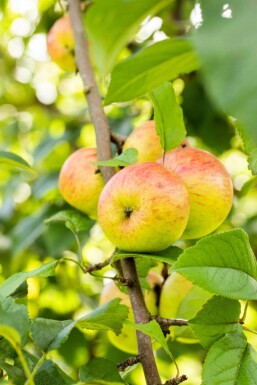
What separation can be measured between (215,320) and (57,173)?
3.33ft

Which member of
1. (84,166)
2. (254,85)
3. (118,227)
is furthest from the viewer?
(84,166)

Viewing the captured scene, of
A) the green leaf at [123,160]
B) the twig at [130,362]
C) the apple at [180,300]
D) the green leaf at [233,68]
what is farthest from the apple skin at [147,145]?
the green leaf at [233,68]

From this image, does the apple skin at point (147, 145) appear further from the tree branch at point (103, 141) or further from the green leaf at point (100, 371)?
the green leaf at point (100, 371)

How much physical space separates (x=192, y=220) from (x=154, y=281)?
0.80ft

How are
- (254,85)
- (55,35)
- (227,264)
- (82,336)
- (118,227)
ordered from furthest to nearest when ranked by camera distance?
(82,336) → (55,35) → (118,227) → (227,264) → (254,85)

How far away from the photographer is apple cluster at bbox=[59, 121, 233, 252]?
0.86 m

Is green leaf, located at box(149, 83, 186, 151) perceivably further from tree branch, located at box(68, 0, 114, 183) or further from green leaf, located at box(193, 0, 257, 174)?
green leaf, located at box(193, 0, 257, 174)

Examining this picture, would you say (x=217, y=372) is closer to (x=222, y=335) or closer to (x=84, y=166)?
(x=222, y=335)

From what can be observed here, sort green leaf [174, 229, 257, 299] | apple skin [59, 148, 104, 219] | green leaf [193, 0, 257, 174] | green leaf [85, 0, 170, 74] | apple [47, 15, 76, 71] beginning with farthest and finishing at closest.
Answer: apple [47, 15, 76, 71] → apple skin [59, 148, 104, 219] → green leaf [174, 229, 257, 299] → green leaf [85, 0, 170, 74] → green leaf [193, 0, 257, 174]

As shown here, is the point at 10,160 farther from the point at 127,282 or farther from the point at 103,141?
the point at 127,282

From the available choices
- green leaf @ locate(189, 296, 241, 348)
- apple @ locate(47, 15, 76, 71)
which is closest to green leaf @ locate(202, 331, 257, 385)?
green leaf @ locate(189, 296, 241, 348)

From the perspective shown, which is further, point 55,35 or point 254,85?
point 55,35

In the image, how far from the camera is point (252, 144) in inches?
32.4

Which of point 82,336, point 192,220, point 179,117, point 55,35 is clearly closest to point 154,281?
point 192,220
